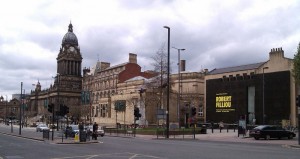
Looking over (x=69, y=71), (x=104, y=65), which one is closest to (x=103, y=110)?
(x=104, y=65)

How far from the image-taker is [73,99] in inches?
5994

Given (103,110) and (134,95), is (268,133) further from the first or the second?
(103,110)

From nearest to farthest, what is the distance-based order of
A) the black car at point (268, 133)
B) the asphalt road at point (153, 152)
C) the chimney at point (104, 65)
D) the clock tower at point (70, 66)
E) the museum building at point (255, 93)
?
the asphalt road at point (153, 152), the black car at point (268, 133), the museum building at point (255, 93), the chimney at point (104, 65), the clock tower at point (70, 66)

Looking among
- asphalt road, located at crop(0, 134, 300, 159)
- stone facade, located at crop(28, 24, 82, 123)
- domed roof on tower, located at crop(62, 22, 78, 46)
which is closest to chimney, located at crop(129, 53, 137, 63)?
stone facade, located at crop(28, 24, 82, 123)

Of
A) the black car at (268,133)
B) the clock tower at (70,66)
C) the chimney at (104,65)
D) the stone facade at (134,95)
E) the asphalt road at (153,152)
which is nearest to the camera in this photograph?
the asphalt road at (153,152)

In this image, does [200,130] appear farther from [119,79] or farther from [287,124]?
[119,79]

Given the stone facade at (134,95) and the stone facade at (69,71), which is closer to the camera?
the stone facade at (134,95)

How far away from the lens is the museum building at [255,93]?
226 feet

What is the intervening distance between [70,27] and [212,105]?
101m

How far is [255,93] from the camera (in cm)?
7456

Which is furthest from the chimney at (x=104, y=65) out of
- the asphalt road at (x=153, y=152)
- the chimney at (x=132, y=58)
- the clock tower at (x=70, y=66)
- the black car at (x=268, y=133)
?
the asphalt road at (x=153, y=152)

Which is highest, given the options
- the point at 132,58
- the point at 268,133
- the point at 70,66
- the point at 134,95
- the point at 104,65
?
the point at 70,66

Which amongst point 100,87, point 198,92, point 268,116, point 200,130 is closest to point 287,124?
point 268,116

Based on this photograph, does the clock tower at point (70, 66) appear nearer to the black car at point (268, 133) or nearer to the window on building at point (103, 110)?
the window on building at point (103, 110)
